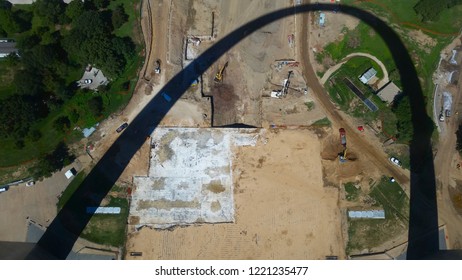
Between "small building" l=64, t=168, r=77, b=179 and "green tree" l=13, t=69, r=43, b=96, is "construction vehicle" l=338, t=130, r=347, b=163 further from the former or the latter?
"green tree" l=13, t=69, r=43, b=96

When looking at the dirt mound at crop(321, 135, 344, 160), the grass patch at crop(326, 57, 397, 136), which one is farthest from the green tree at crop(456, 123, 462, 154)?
the dirt mound at crop(321, 135, 344, 160)

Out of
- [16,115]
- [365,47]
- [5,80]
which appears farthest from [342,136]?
[5,80]

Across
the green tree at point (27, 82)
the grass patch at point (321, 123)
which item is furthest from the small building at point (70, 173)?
the grass patch at point (321, 123)

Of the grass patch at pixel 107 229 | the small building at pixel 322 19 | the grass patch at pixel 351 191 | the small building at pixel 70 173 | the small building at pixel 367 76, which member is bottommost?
the grass patch at pixel 107 229

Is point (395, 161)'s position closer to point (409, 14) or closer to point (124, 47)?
point (409, 14)

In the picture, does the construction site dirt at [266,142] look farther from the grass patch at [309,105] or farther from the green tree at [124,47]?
the green tree at [124,47]

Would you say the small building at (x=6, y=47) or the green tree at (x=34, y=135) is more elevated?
the small building at (x=6, y=47)
